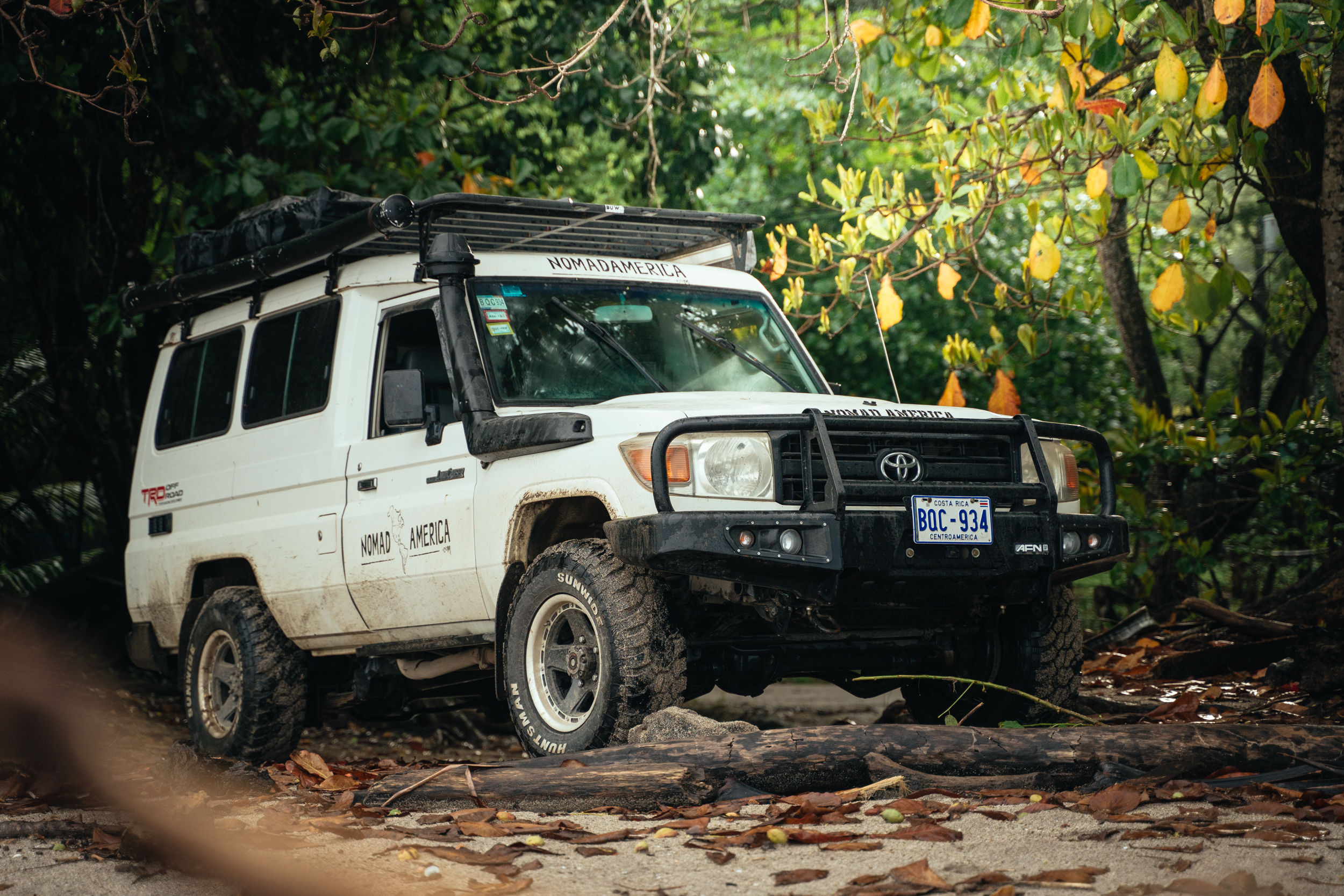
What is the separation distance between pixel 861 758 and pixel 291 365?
377 centimetres

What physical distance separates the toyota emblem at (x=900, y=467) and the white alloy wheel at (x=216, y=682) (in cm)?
383

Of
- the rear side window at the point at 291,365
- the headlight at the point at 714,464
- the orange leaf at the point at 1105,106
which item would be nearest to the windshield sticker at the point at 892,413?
the headlight at the point at 714,464

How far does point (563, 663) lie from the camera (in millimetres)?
5094

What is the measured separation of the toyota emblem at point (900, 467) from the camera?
4.86 m

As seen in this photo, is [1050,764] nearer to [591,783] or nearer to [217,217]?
[591,783]

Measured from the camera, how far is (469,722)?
38.3 feet

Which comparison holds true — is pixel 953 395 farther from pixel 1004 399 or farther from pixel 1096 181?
pixel 1096 181

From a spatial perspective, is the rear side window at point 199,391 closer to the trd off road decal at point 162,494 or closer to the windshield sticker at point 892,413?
the trd off road decal at point 162,494

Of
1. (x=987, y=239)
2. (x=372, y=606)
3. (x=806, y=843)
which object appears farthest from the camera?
(x=987, y=239)

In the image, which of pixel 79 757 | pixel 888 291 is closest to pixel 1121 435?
pixel 888 291

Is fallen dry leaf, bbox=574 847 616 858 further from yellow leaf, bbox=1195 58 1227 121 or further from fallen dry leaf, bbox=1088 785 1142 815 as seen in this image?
yellow leaf, bbox=1195 58 1227 121

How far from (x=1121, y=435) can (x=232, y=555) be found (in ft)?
19.0

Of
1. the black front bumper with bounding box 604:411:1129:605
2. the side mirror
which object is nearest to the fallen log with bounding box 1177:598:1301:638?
the black front bumper with bounding box 604:411:1129:605

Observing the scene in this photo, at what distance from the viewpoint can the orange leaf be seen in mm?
5691
